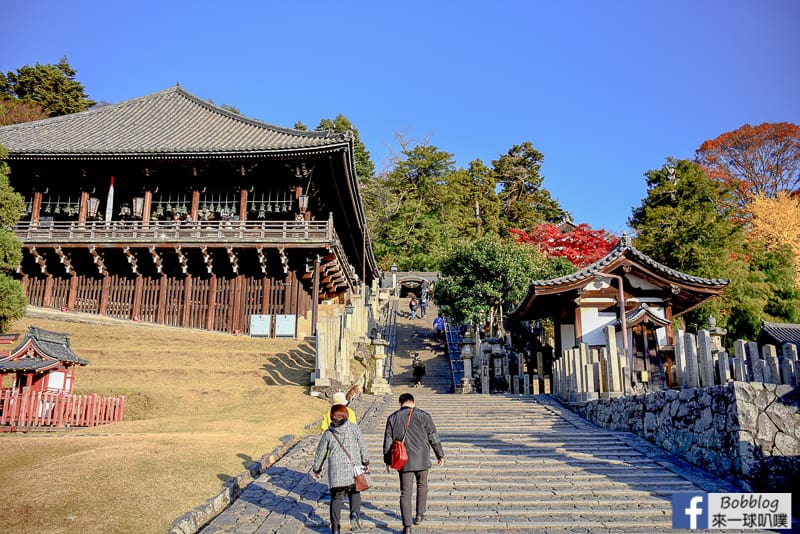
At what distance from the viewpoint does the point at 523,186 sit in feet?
203

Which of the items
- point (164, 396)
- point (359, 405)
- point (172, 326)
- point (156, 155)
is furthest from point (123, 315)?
point (359, 405)

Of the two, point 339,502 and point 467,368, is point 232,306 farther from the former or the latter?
point 339,502

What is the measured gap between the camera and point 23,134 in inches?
1177

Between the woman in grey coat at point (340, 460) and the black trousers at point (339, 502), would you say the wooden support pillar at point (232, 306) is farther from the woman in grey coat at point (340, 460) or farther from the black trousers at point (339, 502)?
the black trousers at point (339, 502)

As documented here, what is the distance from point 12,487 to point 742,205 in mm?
45610

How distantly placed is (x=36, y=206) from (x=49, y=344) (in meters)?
19.2

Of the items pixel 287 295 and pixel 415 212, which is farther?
pixel 415 212

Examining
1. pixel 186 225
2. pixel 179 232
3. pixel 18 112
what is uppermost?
pixel 18 112

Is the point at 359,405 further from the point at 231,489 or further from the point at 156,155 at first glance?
the point at 156,155

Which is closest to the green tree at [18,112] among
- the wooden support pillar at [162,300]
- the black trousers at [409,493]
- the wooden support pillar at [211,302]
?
the wooden support pillar at [162,300]

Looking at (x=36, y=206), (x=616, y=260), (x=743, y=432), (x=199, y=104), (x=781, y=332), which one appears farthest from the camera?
(x=199, y=104)

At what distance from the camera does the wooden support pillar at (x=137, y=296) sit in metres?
26.1

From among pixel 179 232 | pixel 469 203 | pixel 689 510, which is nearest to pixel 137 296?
pixel 179 232

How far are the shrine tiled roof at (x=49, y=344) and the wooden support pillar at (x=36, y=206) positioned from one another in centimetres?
1793
